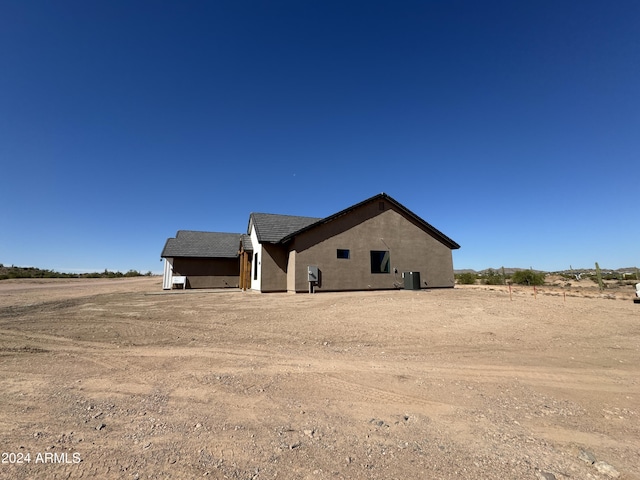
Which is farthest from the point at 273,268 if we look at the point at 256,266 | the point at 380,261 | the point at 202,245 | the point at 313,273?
the point at 202,245

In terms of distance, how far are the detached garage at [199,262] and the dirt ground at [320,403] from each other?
15.6 m

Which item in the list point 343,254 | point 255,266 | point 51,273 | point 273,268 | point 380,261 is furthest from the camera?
point 51,273

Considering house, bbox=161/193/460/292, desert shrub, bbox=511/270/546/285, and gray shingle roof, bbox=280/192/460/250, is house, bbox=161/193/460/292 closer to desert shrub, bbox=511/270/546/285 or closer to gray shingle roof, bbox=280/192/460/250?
gray shingle roof, bbox=280/192/460/250

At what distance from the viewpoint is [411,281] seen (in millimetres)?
17281

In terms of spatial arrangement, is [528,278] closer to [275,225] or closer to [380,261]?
[380,261]

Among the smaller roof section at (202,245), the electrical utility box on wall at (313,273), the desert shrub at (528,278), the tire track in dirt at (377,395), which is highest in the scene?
the smaller roof section at (202,245)

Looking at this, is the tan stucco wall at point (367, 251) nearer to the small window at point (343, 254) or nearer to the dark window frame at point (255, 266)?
the small window at point (343, 254)

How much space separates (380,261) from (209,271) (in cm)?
1393

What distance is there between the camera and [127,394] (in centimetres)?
358

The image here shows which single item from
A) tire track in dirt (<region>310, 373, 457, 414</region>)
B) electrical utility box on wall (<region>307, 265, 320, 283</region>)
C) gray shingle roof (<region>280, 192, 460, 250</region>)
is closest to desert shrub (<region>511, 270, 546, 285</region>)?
gray shingle roof (<region>280, 192, 460, 250</region>)

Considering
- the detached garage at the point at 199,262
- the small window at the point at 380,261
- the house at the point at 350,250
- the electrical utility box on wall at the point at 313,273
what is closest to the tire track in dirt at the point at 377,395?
the electrical utility box on wall at the point at 313,273

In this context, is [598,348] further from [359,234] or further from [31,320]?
[31,320]

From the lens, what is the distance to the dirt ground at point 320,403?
2.33m

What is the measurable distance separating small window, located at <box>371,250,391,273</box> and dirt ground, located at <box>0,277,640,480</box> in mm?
10479
